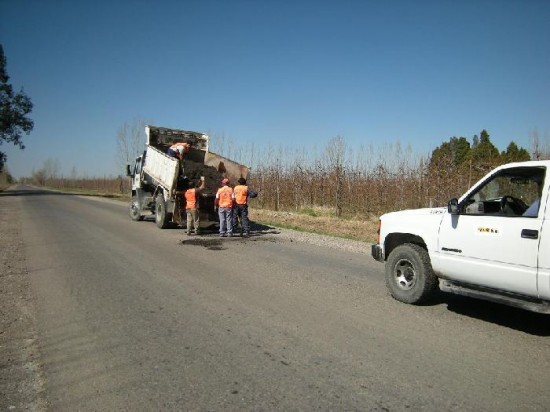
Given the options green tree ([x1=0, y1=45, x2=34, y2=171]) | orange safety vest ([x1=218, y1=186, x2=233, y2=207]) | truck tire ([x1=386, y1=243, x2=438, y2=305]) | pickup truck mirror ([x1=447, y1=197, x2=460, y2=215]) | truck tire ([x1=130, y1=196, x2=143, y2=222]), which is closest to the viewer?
pickup truck mirror ([x1=447, y1=197, x2=460, y2=215])

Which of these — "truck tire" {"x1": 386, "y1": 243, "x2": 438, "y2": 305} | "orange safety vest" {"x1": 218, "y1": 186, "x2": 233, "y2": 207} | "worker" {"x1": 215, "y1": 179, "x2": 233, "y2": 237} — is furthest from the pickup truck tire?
"truck tire" {"x1": 386, "y1": 243, "x2": 438, "y2": 305}

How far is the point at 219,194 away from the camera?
13.8 m

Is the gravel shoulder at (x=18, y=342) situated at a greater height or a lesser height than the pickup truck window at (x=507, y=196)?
lesser

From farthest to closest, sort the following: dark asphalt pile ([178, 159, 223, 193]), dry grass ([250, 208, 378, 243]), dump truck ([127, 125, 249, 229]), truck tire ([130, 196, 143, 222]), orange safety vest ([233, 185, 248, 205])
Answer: truck tire ([130, 196, 143, 222]), dry grass ([250, 208, 378, 243]), dark asphalt pile ([178, 159, 223, 193]), dump truck ([127, 125, 249, 229]), orange safety vest ([233, 185, 248, 205])

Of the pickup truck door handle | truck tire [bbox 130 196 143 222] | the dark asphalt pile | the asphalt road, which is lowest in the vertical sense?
the asphalt road

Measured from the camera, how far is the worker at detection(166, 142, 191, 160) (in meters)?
16.3

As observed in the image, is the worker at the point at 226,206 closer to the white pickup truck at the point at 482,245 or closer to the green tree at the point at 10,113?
the white pickup truck at the point at 482,245

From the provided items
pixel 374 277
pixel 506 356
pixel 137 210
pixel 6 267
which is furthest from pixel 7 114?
pixel 506 356

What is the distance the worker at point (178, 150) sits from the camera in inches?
640

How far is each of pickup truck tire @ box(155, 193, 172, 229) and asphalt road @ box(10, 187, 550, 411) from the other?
6.95 meters

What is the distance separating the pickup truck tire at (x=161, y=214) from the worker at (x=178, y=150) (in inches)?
66.8

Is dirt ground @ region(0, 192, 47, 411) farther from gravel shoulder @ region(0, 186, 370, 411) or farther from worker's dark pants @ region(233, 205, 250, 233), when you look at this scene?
worker's dark pants @ region(233, 205, 250, 233)

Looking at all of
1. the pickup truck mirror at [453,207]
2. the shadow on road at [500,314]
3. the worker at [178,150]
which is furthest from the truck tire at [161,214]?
the pickup truck mirror at [453,207]

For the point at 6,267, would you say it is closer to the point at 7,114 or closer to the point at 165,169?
the point at 165,169
